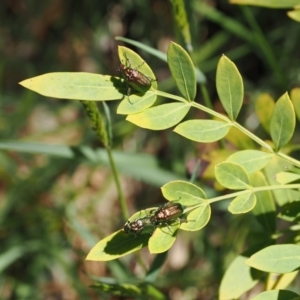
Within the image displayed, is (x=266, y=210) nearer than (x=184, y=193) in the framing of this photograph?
No

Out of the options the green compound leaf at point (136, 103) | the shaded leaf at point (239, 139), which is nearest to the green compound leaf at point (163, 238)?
the green compound leaf at point (136, 103)

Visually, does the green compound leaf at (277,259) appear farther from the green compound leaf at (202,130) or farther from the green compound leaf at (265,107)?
the green compound leaf at (265,107)

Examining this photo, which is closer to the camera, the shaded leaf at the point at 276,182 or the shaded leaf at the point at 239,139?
the shaded leaf at the point at 276,182

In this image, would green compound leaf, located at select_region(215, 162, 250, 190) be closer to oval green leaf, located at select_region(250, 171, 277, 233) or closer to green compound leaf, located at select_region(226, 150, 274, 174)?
green compound leaf, located at select_region(226, 150, 274, 174)

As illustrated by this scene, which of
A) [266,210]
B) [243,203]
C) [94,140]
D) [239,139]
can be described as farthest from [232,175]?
[94,140]

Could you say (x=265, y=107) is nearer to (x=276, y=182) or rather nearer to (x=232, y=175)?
(x=276, y=182)

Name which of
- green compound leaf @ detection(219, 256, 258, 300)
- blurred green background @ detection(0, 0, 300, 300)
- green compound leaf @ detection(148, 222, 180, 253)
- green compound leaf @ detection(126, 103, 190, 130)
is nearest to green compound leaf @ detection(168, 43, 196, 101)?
green compound leaf @ detection(126, 103, 190, 130)
